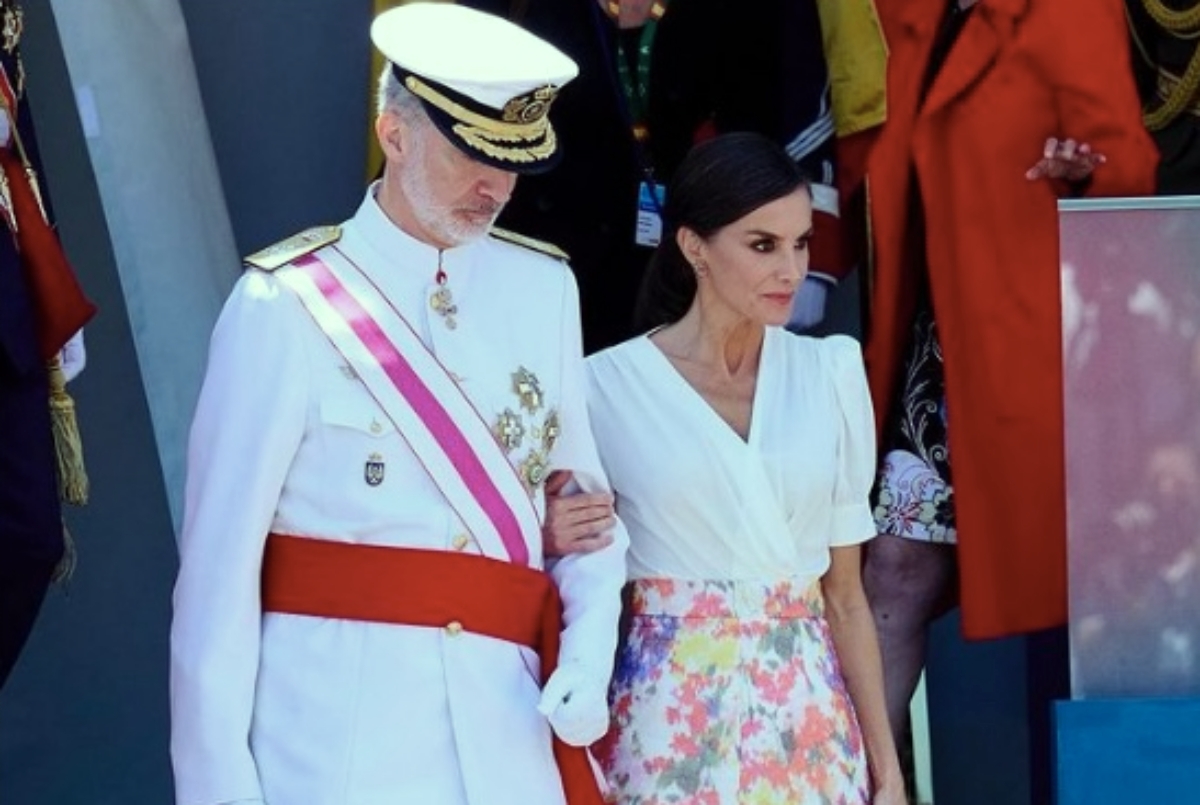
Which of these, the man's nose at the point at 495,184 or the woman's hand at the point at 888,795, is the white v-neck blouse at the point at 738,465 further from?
the man's nose at the point at 495,184

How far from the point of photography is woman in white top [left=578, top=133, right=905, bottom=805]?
3.71m

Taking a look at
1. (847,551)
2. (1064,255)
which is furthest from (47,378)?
(1064,255)

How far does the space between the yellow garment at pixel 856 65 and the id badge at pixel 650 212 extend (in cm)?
32

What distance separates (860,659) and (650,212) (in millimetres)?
1079

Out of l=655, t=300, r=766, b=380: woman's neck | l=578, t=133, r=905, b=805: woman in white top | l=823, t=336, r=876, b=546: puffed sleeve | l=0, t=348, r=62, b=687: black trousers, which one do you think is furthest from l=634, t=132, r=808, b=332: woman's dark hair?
l=0, t=348, r=62, b=687: black trousers

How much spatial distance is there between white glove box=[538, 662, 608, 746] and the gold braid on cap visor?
61 centimetres

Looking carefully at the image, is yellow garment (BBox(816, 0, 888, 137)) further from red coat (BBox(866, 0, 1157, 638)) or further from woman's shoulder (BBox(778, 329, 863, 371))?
woman's shoulder (BBox(778, 329, 863, 371))

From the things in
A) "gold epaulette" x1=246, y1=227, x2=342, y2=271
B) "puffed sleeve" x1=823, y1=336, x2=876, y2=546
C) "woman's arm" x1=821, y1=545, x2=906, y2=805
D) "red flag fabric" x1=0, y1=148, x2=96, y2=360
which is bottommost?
"woman's arm" x1=821, y1=545, x2=906, y2=805

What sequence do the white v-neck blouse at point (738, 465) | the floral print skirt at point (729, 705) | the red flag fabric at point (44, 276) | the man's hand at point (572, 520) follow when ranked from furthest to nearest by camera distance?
the red flag fabric at point (44, 276)
the white v-neck blouse at point (738, 465)
the floral print skirt at point (729, 705)
the man's hand at point (572, 520)

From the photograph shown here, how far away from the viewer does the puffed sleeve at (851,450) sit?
3.87 metres

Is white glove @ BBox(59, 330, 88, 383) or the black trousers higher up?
white glove @ BBox(59, 330, 88, 383)

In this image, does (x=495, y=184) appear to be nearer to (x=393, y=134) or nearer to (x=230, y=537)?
(x=393, y=134)

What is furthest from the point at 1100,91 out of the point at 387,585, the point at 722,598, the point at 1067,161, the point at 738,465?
the point at 387,585

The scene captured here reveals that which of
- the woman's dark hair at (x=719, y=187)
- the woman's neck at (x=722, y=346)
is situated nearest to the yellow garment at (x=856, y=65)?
the woman's dark hair at (x=719, y=187)
